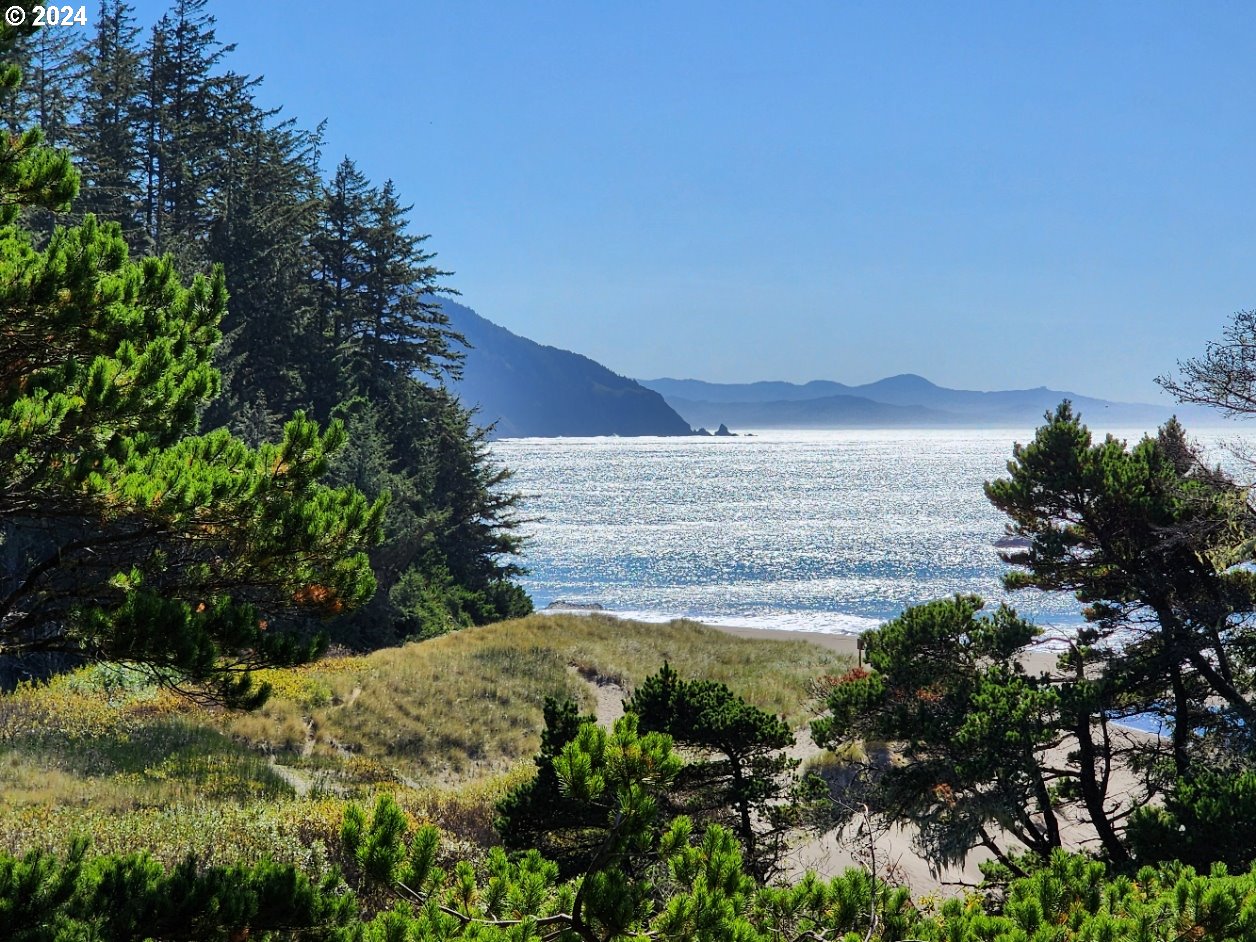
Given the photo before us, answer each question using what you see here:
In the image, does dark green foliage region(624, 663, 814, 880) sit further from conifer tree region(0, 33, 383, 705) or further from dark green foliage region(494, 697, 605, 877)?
conifer tree region(0, 33, 383, 705)

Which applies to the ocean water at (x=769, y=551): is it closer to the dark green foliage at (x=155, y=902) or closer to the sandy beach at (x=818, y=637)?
the sandy beach at (x=818, y=637)

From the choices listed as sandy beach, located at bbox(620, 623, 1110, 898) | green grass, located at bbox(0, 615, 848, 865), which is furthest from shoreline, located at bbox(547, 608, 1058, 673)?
sandy beach, located at bbox(620, 623, 1110, 898)

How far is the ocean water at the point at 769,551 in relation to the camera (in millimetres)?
54594

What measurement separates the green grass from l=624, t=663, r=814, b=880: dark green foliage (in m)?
3.05

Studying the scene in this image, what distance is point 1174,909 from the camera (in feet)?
17.5

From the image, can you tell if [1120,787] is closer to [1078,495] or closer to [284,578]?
[1078,495]

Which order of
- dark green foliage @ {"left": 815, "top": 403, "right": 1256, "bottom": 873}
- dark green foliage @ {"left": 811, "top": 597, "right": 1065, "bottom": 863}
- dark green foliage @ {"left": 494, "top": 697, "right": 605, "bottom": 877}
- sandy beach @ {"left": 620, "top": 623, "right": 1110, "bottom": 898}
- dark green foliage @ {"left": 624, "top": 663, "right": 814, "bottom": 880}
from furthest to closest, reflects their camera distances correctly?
sandy beach @ {"left": 620, "top": 623, "right": 1110, "bottom": 898} → dark green foliage @ {"left": 815, "top": 403, "right": 1256, "bottom": 873} → dark green foliage @ {"left": 811, "top": 597, "right": 1065, "bottom": 863} → dark green foliage @ {"left": 624, "top": 663, "right": 814, "bottom": 880} → dark green foliage @ {"left": 494, "top": 697, "right": 605, "bottom": 877}

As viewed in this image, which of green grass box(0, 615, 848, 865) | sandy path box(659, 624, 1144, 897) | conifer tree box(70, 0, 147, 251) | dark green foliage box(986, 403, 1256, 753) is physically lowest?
sandy path box(659, 624, 1144, 897)

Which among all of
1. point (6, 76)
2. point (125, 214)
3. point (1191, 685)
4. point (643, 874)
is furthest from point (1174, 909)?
point (125, 214)

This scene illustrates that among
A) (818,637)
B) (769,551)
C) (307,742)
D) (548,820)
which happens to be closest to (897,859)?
(548,820)

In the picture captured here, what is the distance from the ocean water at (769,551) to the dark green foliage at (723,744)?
19617mm

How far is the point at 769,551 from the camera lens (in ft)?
264

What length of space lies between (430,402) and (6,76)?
3552 centimetres

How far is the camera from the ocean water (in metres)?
54.6
